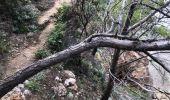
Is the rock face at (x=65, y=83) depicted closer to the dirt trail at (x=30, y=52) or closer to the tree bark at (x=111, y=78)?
the tree bark at (x=111, y=78)

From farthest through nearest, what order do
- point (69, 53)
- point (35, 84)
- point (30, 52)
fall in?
point (30, 52), point (35, 84), point (69, 53)

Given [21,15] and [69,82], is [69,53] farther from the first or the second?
[21,15]

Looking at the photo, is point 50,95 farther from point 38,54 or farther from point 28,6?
point 28,6

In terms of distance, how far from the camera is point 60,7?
14703 mm

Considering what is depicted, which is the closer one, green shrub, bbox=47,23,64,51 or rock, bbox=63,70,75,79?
rock, bbox=63,70,75,79

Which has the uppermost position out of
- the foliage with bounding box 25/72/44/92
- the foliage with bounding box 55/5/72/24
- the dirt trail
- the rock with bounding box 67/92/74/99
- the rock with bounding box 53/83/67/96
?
the foliage with bounding box 55/5/72/24

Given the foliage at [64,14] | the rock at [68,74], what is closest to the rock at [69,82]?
the rock at [68,74]

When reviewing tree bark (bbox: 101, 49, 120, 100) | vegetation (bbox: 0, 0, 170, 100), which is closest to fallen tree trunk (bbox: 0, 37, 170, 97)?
vegetation (bbox: 0, 0, 170, 100)

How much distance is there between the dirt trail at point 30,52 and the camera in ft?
33.4

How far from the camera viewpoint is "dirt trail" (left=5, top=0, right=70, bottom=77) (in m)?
10.2

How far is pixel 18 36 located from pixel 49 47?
50.4 inches

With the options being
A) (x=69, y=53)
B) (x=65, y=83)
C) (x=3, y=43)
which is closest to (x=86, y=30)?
(x=65, y=83)

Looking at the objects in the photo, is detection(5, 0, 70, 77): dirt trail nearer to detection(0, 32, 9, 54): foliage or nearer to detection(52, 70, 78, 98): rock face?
detection(0, 32, 9, 54): foliage

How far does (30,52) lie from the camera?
1123cm
